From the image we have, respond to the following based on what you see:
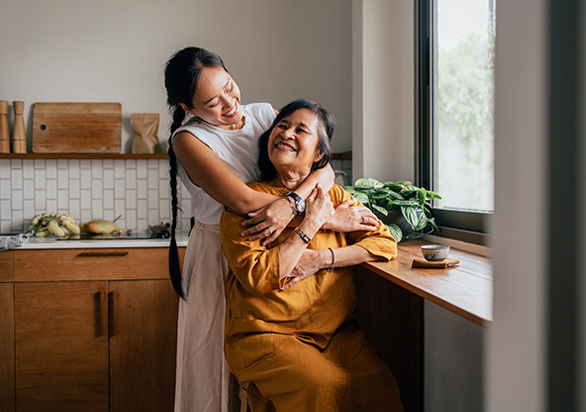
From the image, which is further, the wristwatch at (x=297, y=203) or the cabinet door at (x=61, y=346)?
the cabinet door at (x=61, y=346)

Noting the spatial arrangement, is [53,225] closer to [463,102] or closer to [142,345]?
[142,345]

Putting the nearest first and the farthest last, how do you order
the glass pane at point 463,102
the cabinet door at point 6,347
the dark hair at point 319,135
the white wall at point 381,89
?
the dark hair at point 319,135, the glass pane at point 463,102, the cabinet door at point 6,347, the white wall at point 381,89

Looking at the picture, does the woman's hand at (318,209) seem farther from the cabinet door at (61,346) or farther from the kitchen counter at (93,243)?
the cabinet door at (61,346)

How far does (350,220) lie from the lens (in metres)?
1.43

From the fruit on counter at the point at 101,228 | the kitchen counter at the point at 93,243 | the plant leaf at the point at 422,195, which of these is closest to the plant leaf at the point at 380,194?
the plant leaf at the point at 422,195

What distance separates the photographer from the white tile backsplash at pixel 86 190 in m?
2.88

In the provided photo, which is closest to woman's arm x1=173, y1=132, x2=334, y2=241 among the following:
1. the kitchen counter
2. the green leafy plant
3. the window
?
the green leafy plant

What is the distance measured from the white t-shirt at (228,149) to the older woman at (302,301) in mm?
111

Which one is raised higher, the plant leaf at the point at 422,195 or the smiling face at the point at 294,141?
the smiling face at the point at 294,141

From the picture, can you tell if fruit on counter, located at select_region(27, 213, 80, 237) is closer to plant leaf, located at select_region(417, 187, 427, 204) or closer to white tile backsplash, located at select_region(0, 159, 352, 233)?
white tile backsplash, located at select_region(0, 159, 352, 233)

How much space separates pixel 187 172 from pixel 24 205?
200cm

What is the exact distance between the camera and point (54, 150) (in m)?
2.82

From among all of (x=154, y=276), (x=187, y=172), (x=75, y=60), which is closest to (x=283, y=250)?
(x=187, y=172)

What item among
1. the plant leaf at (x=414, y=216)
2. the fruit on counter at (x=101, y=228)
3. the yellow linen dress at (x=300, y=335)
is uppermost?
the plant leaf at (x=414, y=216)
